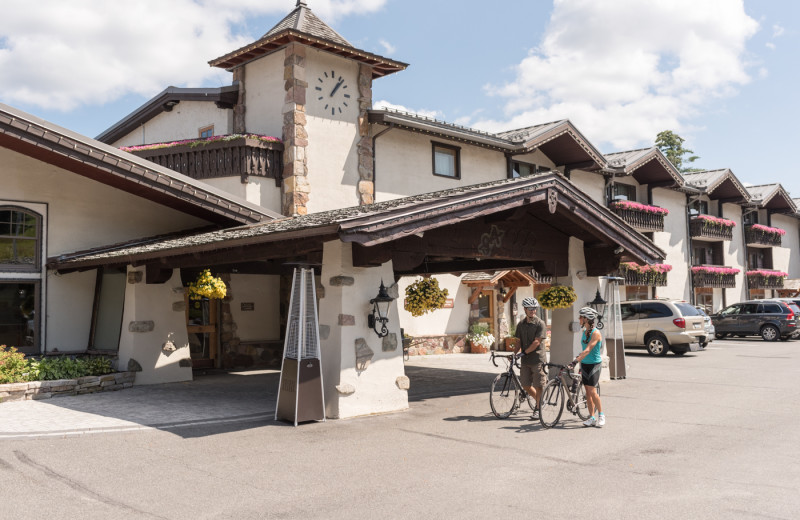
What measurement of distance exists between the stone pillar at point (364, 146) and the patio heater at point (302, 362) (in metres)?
9.41

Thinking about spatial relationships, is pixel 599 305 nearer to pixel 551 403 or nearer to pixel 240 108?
pixel 551 403

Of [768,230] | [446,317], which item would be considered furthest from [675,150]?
[446,317]

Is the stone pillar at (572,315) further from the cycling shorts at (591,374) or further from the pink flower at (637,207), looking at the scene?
the pink flower at (637,207)

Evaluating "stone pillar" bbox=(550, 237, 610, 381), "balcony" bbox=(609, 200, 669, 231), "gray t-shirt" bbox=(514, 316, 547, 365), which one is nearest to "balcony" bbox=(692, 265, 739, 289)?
"balcony" bbox=(609, 200, 669, 231)

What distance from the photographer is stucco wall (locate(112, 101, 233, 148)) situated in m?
20.4

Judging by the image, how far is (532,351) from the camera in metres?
10.2

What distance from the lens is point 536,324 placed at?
10.2 metres

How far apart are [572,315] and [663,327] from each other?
861 centimetres

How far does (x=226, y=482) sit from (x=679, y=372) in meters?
13.2

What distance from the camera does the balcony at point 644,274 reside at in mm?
30194

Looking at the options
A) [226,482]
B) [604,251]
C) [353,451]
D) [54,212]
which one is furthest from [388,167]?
[226,482]

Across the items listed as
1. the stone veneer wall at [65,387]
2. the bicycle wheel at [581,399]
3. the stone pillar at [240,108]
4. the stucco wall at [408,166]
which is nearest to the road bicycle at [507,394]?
the bicycle wheel at [581,399]

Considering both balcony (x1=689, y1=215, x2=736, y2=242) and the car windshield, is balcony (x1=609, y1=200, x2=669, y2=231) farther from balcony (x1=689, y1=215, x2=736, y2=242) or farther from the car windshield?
the car windshield

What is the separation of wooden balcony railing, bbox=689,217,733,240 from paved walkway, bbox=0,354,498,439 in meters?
23.5
